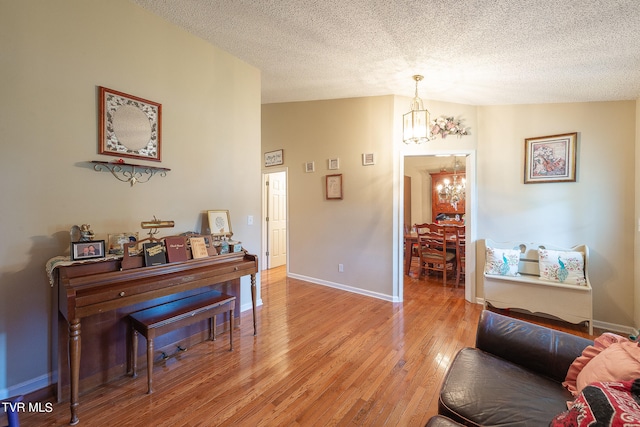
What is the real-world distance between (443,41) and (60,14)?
271 cm

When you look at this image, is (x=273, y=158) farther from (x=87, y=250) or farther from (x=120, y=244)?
(x=87, y=250)

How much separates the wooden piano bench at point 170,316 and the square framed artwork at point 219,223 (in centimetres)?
57

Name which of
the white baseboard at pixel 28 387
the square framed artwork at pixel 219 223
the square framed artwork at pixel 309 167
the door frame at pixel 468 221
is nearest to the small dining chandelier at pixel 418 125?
the door frame at pixel 468 221

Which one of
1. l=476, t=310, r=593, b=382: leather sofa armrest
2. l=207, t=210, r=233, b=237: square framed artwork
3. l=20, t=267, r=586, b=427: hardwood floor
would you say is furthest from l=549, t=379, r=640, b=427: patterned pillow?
l=207, t=210, r=233, b=237: square framed artwork

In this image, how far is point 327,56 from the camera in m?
2.65

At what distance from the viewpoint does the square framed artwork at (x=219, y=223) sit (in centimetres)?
261

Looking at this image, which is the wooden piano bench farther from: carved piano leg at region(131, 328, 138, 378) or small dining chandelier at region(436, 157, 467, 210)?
small dining chandelier at region(436, 157, 467, 210)

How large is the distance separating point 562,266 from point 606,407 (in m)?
2.67

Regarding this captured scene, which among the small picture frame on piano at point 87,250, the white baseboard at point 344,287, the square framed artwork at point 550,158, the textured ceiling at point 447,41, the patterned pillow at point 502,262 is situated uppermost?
the textured ceiling at point 447,41

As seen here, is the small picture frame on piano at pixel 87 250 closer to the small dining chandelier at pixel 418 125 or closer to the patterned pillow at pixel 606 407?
the patterned pillow at pixel 606 407

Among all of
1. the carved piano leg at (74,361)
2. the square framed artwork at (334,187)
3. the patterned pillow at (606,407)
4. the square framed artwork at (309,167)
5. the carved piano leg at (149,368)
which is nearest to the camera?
the patterned pillow at (606,407)

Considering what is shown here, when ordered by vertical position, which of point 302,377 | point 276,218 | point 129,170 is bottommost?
point 302,377

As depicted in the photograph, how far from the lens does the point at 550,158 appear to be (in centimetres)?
299

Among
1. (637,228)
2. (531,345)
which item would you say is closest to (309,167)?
(531,345)
